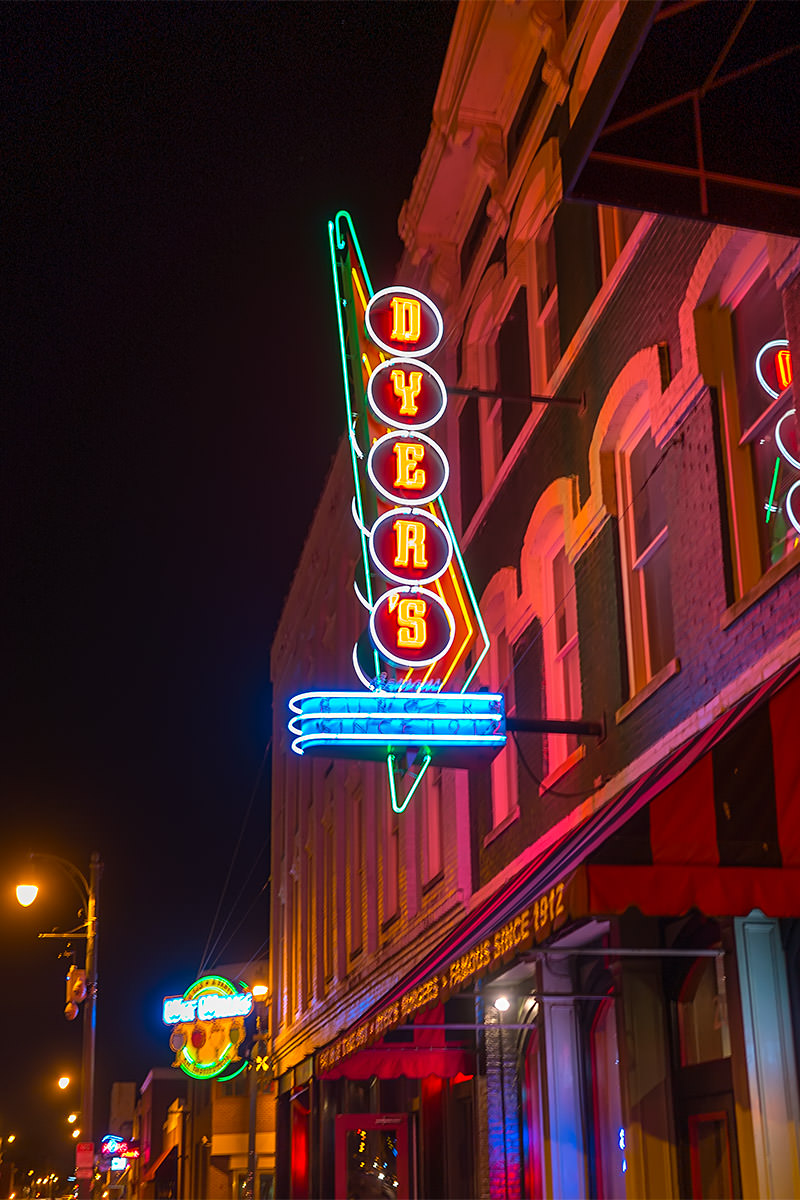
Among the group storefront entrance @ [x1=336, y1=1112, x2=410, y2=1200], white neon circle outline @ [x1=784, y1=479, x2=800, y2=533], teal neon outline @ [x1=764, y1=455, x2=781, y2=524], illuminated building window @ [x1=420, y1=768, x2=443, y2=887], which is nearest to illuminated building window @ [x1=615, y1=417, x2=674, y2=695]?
teal neon outline @ [x1=764, y1=455, x2=781, y2=524]

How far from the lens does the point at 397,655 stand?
13406 mm

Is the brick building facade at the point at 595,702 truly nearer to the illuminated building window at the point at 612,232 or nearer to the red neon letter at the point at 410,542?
the illuminated building window at the point at 612,232

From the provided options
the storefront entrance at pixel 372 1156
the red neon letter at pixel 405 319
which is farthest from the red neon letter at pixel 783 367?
the storefront entrance at pixel 372 1156

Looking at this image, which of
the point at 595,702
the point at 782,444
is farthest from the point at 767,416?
the point at 595,702

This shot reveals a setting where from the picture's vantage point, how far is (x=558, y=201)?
47.0 ft

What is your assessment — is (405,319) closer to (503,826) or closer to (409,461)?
(409,461)

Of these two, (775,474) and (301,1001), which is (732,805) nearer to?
(775,474)

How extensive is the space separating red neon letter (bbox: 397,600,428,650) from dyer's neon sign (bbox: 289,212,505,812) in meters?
0.01

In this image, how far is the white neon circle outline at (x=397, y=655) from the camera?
13422 mm

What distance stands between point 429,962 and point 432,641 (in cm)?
313

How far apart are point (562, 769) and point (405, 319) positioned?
5.52m

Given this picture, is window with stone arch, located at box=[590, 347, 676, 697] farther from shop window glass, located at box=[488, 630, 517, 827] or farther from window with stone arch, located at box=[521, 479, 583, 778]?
shop window glass, located at box=[488, 630, 517, 827]

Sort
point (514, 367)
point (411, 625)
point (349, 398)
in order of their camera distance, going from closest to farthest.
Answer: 1. point (411, 625)
2. point (349, 398)
3. point (514, 367)

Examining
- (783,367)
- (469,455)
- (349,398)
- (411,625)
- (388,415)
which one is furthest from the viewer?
(469,455)
